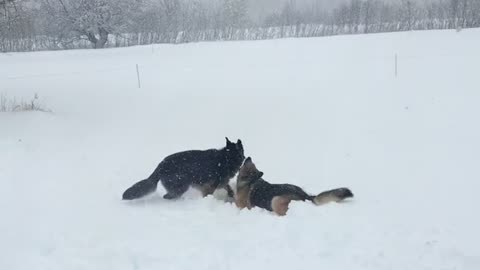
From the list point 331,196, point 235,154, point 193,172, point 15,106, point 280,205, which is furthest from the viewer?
point 15,106

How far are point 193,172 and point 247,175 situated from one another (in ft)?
2.46

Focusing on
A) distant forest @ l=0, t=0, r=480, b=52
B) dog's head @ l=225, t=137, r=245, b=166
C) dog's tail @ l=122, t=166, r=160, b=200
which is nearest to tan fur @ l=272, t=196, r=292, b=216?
dog's head @ l=225, t=137, r=245, b=166

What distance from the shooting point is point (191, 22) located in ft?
142

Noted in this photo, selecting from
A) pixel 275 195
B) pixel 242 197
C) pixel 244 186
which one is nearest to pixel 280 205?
pixel 275 195

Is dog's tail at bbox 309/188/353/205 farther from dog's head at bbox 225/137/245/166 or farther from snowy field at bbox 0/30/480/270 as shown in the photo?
dog's head at bbox 225/137/245/166

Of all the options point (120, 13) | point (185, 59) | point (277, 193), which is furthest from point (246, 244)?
point (120, 13)

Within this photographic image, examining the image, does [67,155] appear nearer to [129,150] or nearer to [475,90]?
[129,150]

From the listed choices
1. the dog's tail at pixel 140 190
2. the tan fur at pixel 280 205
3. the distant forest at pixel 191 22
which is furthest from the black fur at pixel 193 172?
the distant forest at pixel 191 22

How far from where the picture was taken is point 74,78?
18172 mm

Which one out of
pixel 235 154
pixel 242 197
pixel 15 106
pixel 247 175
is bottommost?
pixel 15 106

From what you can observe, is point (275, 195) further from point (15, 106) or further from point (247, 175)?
point (15, 106)

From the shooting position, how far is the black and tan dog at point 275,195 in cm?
557

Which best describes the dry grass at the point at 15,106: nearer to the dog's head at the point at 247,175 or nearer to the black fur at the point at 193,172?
the black fur at the point at 193,172

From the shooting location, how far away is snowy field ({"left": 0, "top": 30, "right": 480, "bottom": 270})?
4637mm
